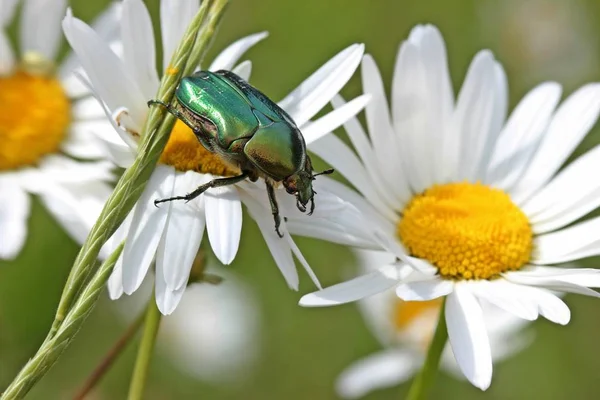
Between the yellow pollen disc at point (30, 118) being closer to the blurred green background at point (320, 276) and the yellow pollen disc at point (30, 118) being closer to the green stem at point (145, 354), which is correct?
the blurred green background at point (320, 276)

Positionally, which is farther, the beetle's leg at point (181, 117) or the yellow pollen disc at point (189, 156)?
the yellow pollen disc at point (189, 156)

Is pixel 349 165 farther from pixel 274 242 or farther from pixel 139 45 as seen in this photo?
pixel 139 45

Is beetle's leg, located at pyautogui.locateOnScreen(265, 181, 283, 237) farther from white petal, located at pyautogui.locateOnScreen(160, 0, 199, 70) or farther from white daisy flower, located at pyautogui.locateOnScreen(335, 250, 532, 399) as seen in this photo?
white daisy flower, located at pyautogui.locateOnScreen(335, 250, 532, 399)

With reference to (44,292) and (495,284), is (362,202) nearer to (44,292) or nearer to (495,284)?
(495,284)

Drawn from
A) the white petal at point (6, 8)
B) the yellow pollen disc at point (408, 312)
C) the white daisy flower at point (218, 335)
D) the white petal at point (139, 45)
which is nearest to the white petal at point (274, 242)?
the white petal at point (139, 45)

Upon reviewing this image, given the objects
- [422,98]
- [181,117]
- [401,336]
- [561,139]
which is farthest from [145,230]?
[401,336]

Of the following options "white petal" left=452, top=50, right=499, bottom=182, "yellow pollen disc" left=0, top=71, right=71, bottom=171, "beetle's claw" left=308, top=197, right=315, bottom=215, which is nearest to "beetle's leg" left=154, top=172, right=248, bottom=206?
"beetle's claw" left=308, top=197, right=315, bottom=215

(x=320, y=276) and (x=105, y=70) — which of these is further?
(x=320, y=276)
